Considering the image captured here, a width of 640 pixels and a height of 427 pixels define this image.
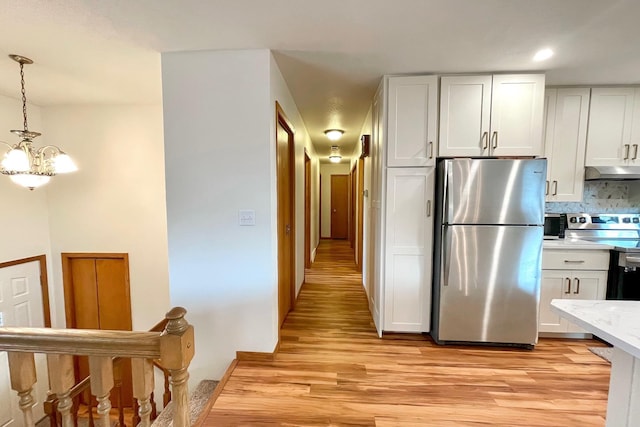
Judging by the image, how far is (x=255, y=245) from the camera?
6.64ft

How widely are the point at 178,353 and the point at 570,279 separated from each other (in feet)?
9.84

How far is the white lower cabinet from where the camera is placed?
2.29 metres

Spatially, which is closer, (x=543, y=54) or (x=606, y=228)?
(x=543, y=54)

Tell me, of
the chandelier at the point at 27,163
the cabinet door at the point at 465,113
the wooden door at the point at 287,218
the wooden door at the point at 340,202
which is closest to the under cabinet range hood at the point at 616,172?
the cabinet door at the point at 465,113

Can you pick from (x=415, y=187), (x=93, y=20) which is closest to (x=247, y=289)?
(x=415, y=187)

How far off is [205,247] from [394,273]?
5.24 feet

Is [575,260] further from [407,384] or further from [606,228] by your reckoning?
[407,384]

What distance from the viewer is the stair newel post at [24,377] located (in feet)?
2.96

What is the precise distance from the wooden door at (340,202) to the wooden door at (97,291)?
5.54 metres

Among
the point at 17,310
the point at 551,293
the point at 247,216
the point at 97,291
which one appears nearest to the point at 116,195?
the point at 97,291

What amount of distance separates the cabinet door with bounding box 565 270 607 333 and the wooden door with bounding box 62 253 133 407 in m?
4.57

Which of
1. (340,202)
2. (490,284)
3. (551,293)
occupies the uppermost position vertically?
(340,202)

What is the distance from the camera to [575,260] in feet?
7.56

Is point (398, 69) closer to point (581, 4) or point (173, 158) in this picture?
point (581, 4)
